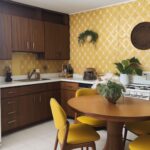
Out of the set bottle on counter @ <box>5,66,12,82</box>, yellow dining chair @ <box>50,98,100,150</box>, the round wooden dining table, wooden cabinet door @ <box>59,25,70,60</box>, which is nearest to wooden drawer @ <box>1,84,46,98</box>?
bottle on counter @ <box>5,66,12,82</box>

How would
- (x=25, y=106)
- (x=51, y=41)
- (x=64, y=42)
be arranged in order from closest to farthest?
(x=25, y=106) < (x=51, y=41) < (x=64, y=42)

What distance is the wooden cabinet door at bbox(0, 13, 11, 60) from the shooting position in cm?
377

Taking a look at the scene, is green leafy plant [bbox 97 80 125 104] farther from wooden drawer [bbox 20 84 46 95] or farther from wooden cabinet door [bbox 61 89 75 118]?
wooden cabinet door [bbox 61 89 75 118]

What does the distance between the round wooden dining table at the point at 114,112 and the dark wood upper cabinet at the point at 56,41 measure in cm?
223

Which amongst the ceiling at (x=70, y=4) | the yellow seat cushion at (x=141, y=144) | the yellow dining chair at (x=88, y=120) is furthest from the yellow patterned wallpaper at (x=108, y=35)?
the yellow seat cushion at (x=141, y=144)

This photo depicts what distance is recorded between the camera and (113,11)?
4273 mm

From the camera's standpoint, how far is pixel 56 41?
4.76 metres

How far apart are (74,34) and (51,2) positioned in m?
1.13

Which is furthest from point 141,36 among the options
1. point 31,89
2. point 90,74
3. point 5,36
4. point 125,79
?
point 5,36

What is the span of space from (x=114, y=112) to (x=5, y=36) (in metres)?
2.60

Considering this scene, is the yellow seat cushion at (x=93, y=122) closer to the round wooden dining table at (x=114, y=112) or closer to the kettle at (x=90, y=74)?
the round wooden dining table at (x=114, y=112)

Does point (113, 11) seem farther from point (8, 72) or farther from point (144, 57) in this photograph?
point (8, 72)

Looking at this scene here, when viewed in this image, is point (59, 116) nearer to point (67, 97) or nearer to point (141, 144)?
point (141, 144)

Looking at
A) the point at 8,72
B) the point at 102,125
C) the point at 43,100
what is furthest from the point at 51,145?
the point at 8,72
